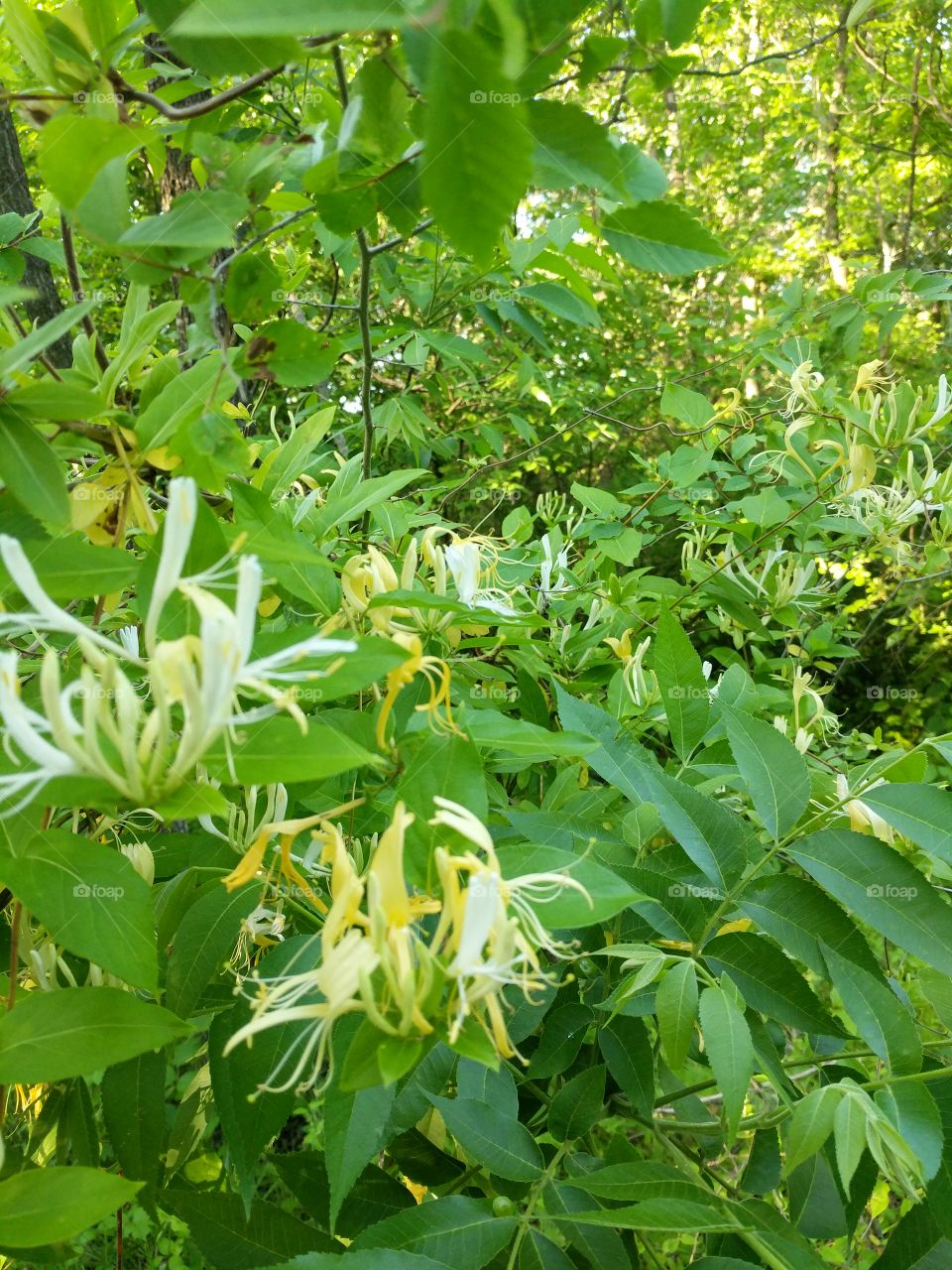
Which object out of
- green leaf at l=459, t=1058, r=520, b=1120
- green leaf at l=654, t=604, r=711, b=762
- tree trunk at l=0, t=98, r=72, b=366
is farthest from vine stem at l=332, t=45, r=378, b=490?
tree trunk at l=0, t=98, r=72, b=366

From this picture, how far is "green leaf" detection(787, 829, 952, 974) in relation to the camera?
0.55m

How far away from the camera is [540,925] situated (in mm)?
389

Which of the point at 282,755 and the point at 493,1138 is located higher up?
the point at 282,755

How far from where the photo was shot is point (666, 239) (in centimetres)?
43

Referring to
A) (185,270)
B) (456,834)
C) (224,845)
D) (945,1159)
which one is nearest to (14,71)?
(185,270)

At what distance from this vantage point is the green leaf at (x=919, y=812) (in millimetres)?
582

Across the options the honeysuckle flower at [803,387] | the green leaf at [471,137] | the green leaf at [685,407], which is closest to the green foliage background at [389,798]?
the green leaf at [471,137]

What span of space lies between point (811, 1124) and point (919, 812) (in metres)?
0.22

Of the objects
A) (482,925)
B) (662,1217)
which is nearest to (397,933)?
(482,925)

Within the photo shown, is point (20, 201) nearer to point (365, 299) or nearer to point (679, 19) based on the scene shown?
point (365, 299)

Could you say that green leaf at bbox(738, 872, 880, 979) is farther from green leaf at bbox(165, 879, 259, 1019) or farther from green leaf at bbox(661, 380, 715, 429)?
green leaf at bbox(661, 380, 715, 429)

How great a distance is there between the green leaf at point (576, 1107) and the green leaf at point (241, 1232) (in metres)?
0.17

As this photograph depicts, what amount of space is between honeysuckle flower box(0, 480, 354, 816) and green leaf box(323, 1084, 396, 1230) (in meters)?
0.24

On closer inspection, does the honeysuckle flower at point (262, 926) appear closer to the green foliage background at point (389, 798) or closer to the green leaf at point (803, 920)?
the green foliage background at point (389, 798)
